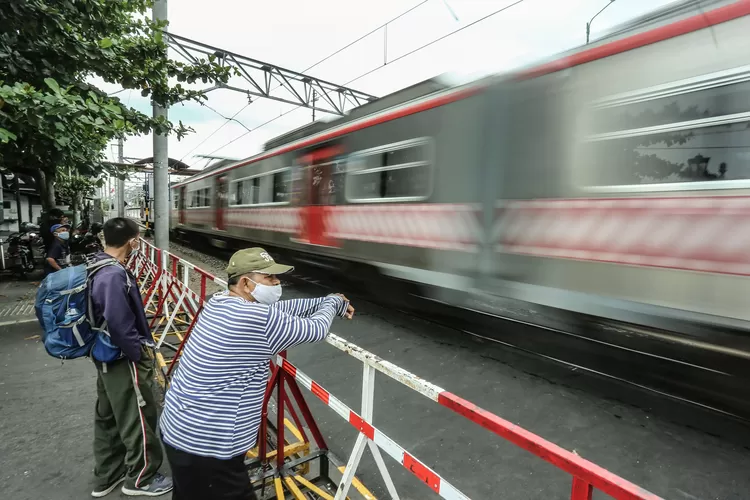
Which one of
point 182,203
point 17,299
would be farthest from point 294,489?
point 182,203

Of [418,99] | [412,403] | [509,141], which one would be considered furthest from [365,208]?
[412,403]

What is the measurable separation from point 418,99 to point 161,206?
544 centimetres

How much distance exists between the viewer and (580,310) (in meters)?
3.86

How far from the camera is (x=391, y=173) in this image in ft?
20.2

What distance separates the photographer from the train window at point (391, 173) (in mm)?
5609

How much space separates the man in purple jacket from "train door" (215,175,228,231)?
11087 millimetres

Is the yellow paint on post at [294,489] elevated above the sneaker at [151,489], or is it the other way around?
the yellow paint on post at [294,489]

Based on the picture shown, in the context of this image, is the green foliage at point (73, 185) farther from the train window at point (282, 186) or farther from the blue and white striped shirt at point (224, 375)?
the blue and white striped shirt at point (224, 375)

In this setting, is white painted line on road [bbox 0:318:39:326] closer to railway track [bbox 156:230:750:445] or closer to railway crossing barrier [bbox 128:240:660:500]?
railway crossing barrier [bbox 128:240:660:500]

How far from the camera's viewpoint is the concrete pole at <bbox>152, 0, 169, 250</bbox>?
7.63 metres

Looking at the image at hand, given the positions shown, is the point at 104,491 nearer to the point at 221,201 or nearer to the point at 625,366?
the point at 625,366

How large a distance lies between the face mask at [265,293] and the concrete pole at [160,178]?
272 inches

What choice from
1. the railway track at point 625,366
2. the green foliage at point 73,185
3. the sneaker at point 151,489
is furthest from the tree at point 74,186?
the railway track at point 625,366

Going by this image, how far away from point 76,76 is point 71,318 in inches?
184
